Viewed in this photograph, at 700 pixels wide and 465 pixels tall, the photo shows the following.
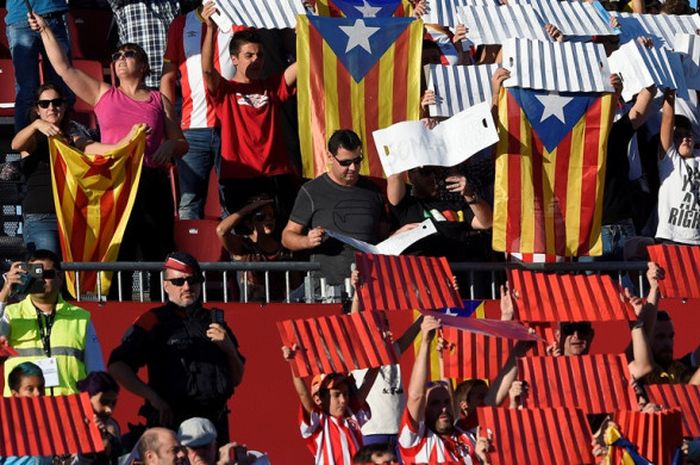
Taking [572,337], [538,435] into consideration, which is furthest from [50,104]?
[538,435]

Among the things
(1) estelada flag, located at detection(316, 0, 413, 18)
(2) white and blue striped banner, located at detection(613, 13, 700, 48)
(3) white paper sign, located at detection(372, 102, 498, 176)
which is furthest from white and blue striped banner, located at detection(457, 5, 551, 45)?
(3) white paper sign, located at detection(372, 102, 498, 176)

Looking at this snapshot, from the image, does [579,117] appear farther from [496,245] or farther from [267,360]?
[267,360]

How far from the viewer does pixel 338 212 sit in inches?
576

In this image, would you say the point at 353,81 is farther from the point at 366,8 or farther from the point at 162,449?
the point at 162,449

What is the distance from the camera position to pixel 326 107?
1602cm

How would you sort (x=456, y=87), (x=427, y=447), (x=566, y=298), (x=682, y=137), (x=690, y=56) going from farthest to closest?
(x=690, y=56), (x=682, y=137), (x=456, y=87), (x=566, y=298), (x=427, y=447)

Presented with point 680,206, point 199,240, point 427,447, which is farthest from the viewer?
point 680,206

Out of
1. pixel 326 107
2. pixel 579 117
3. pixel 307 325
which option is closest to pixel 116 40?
pixel 326 107

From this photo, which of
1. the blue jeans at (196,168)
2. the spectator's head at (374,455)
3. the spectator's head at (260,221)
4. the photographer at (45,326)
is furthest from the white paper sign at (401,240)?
the spectator's head at (374,455)

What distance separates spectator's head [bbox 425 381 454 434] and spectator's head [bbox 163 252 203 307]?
145 centimetres

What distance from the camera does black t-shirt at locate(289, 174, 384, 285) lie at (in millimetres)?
14609

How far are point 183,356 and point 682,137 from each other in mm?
5009

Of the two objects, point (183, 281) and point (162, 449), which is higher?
point (183, 281)

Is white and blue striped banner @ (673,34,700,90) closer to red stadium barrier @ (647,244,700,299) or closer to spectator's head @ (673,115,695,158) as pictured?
spectator's head @ (673,115,695,158)
